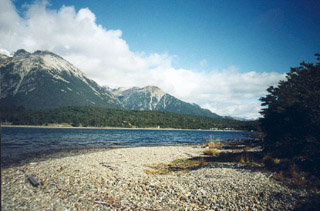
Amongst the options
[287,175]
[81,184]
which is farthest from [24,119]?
[287,175]

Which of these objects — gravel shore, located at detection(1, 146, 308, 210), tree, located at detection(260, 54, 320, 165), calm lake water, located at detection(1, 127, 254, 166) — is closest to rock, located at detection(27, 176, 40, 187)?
gravel shore, located at detection(1, 146, 308, 210)

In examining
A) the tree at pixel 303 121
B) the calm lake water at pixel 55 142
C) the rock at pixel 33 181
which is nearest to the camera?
the rock at pixel 33 181

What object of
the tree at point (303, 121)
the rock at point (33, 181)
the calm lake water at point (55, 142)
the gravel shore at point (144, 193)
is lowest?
the calm lake water at point (55, 142)

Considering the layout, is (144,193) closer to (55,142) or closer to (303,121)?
(303,121)

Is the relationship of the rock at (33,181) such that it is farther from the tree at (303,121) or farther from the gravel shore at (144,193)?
the tree at (303,121)

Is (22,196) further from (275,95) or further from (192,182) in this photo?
(275,95)

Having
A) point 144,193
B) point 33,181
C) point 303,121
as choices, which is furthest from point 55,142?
point 303,121

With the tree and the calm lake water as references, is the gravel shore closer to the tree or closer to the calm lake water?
the calm lake water

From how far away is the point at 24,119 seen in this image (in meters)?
128

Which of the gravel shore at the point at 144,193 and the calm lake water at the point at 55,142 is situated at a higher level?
the gravel shore at the point at 144,193

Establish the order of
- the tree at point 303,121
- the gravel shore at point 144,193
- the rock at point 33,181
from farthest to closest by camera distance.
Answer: the tree at point 303,121 < the rock at point 33,181 < the gravel shore at point 144,193

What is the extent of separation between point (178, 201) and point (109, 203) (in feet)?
13.9

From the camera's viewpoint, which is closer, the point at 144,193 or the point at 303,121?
the point at 144,193

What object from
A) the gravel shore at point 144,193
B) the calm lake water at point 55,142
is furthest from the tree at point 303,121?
the calm lake water at point 55,142
